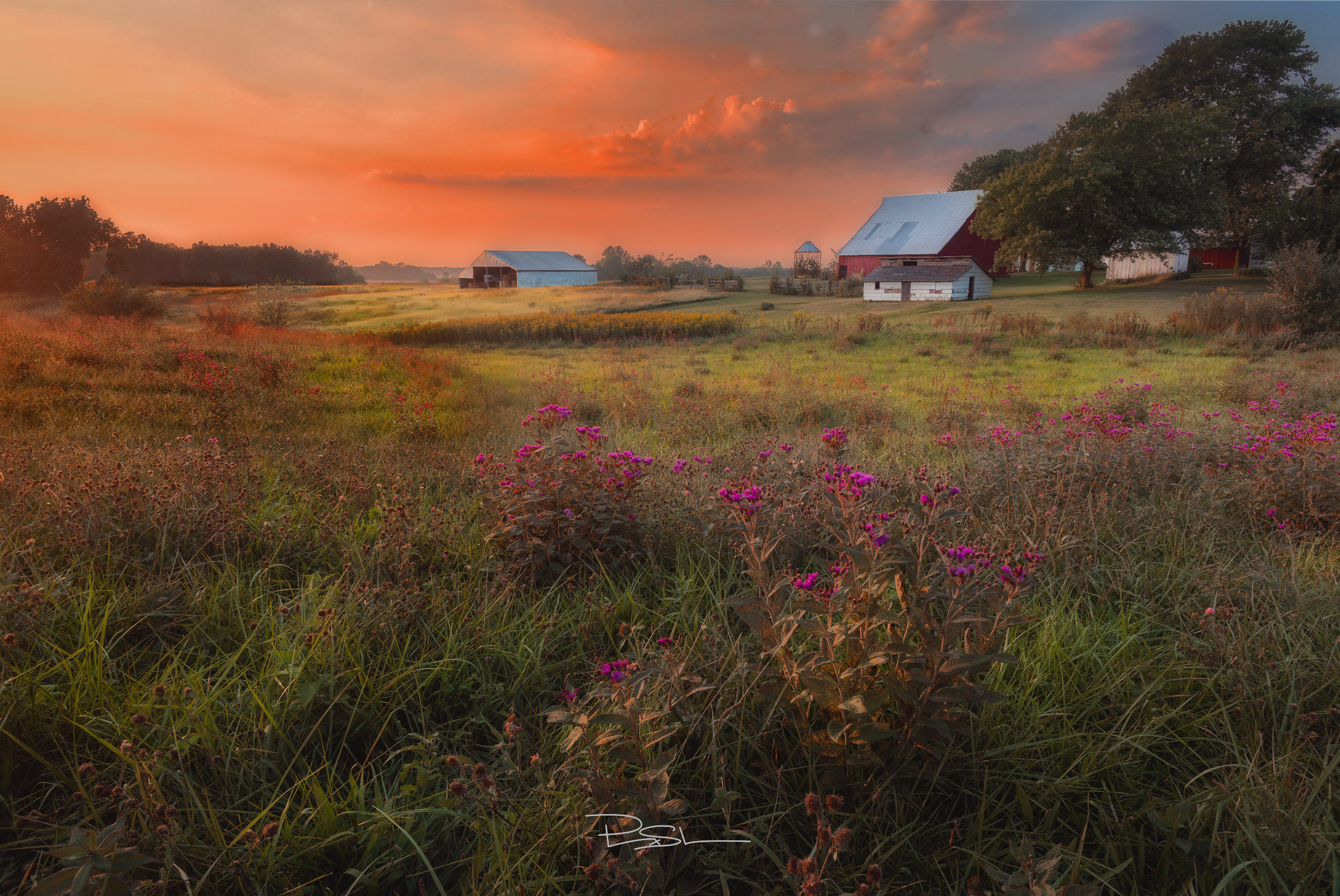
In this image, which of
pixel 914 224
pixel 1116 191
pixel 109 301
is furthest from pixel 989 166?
pixel 109 301

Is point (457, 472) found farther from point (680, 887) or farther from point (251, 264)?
point (251, 264)

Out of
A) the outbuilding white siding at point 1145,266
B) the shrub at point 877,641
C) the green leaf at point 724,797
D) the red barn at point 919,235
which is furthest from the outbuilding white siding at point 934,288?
the green leaf at point 724,797

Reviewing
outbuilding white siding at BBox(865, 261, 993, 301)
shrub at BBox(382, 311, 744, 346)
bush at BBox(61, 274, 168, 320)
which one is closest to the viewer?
shrub at BBox(382, 311, 744, 346)

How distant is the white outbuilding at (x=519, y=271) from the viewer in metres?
53.8

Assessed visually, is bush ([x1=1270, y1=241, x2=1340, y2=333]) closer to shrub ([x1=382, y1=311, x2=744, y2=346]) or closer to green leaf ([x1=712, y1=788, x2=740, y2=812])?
shrub ([x1=382, y1=311, x2=744, y2=346])

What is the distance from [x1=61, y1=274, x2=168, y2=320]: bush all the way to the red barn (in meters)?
41.2

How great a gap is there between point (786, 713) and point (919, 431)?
6.45 meters

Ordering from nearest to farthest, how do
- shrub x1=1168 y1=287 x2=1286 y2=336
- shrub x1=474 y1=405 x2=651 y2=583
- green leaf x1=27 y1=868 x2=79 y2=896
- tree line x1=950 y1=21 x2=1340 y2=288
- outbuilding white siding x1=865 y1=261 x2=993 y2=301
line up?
green leaf x1=27 y1=868 x2=79 y2=896 < shrub x1=474 y1=405 x2=651 y2=583 < shrub x1=1168 y1=287 x2=1286 y2=336 < tree line x1=950 y1=21 x2=1340 y2=288 < outbuilding white siding x1=865 y1=261 x2=993 y2=301

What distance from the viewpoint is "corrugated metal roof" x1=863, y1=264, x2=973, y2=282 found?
120ft

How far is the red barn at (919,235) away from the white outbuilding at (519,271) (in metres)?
22.9

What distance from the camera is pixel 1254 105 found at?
39312 millimetres

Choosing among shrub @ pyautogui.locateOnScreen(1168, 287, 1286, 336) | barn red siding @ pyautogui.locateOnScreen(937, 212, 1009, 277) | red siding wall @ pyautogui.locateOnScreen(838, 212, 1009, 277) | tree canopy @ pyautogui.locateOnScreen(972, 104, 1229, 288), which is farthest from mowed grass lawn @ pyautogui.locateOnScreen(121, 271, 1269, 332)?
tree canopy @ pyautogui.locateOnScreen(972, 104, 1229, 288)

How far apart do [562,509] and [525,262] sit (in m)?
55.0

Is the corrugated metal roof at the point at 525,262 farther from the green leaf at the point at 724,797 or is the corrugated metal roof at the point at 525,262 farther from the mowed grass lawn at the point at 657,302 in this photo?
the green leaf at the point at 724,797
